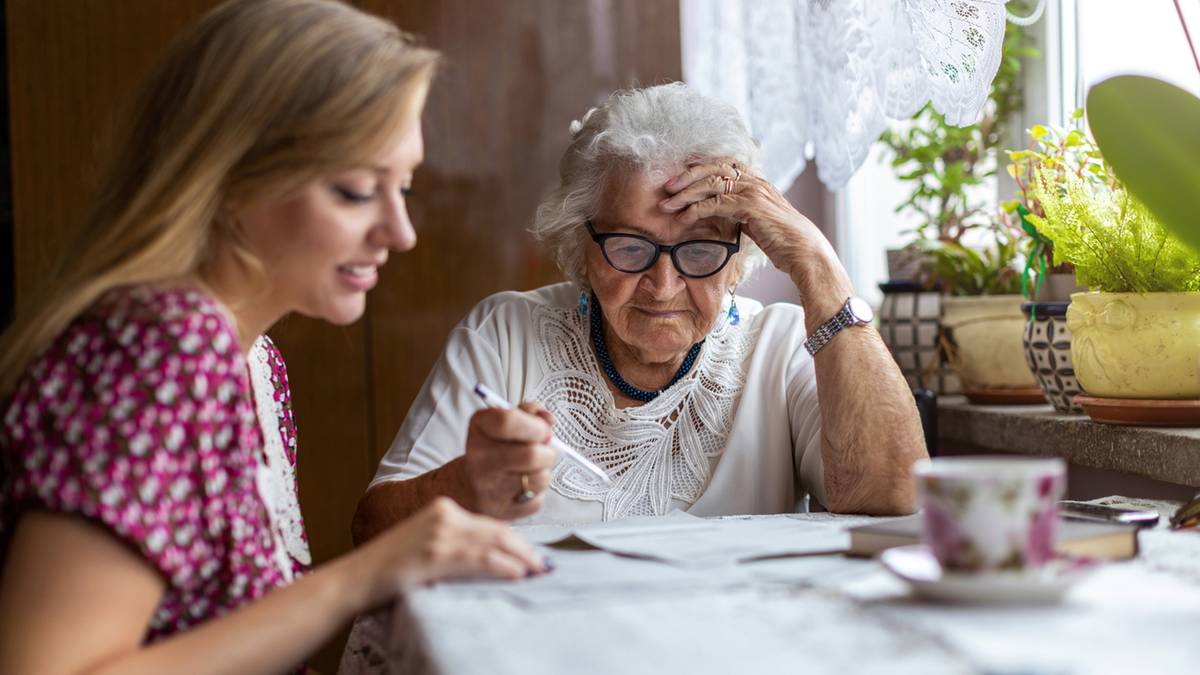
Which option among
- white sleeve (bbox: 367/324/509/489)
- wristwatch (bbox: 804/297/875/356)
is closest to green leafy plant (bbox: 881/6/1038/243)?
wristwatch (bbox: 804/297/875/356)

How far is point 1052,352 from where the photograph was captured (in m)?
1.80

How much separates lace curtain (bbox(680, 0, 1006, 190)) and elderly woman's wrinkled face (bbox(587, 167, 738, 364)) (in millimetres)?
354

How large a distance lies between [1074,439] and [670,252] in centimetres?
66

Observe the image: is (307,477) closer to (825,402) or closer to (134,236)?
(825,402)

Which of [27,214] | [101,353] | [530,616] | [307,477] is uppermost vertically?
[27,214]

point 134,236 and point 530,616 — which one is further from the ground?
point 134,236

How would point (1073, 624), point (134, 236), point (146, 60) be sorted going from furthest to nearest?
1. point (146, 60)
2. point (134, 236)
3. point (1073, 624)

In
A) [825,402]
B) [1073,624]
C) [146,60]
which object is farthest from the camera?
[146,60]

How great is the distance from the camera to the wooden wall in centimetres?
230

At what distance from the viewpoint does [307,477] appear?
2.34 meters

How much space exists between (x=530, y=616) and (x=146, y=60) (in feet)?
5.90

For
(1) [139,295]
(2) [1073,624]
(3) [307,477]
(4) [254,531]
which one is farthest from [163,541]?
(3) [307,477]

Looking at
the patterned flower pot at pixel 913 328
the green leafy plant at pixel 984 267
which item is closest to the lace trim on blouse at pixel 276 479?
the patterned flower pot at pixel 913 328

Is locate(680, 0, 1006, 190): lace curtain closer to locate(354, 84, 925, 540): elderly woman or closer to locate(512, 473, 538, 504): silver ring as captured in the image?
locate(354, 84, 925, 540): elderly woman
